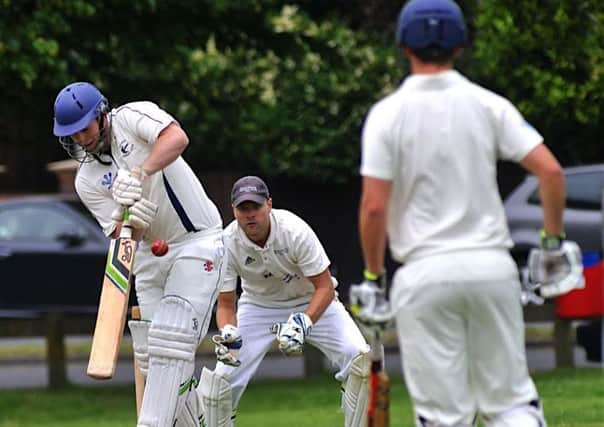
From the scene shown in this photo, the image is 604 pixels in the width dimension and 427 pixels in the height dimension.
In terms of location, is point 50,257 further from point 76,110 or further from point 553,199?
point 553,199

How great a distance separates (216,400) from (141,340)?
0.57 meters

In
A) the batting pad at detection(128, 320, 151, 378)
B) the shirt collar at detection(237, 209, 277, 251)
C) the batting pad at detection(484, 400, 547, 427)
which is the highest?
→ the batting pad at detection(484, 400, 547, 427)

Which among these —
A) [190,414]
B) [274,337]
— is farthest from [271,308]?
[190,414]

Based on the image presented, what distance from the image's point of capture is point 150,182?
7484mm

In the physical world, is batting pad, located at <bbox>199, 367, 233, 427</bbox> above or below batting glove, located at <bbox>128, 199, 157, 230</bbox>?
below

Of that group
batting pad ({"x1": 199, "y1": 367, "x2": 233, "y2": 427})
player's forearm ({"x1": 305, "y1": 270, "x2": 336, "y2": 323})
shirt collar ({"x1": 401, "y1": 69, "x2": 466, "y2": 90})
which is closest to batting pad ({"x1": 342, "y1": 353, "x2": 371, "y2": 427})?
player's forearm ({"x1": 305, "y1": 270, "x2": 336, "y2": 323})

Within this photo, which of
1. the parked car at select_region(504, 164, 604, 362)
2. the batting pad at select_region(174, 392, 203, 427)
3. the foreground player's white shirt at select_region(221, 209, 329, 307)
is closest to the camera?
the batting pad at select_region(174, 392, 203, 427)

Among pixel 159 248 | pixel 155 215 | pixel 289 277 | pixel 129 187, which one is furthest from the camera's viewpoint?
pixel 289 277

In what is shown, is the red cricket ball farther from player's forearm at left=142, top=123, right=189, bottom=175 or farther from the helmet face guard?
Result: the helmet face guard

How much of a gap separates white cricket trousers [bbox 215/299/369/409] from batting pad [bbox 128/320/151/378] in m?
0.47

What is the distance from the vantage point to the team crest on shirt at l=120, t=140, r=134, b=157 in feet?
24.5

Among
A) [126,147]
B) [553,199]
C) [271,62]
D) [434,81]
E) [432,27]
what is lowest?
[271,62]

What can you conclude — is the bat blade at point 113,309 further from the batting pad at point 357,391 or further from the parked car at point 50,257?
the parked car at point 50,257

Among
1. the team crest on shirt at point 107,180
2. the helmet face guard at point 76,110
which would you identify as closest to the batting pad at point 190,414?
the team crest on shirt at point 107,180
